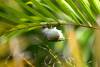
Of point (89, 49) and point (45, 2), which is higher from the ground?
point (45, 2)

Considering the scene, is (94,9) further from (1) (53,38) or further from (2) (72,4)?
(1) (53,38)

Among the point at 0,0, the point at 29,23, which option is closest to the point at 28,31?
the point at 29,23

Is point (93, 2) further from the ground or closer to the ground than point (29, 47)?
further from the ground

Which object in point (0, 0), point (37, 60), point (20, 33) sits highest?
point (0, 0)

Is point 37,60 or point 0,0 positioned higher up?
point 0,0

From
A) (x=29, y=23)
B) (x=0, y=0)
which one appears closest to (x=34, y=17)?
(x=29, y=23)

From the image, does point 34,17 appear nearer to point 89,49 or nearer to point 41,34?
point 41,34

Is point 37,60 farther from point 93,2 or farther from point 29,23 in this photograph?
→ point 93,2
